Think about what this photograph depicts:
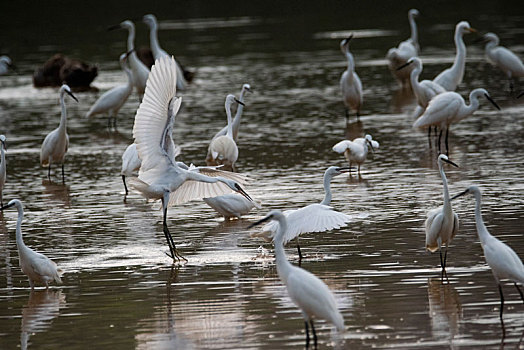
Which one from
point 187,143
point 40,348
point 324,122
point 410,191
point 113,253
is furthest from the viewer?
point 324,122

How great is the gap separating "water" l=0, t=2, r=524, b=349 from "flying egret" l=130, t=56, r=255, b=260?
528mm

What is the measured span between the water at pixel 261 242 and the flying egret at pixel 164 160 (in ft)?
1.73

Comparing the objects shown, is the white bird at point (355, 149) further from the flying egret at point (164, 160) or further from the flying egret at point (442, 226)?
the flying egret at point (442, 226)

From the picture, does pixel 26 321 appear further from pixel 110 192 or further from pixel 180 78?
pixel 180 78

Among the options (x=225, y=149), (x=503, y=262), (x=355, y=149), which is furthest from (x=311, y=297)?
(x=225, y=149)

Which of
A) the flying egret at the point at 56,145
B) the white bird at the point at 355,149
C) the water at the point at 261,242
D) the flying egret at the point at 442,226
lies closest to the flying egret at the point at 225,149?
the water at the point at 261,242

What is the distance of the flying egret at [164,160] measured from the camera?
1005 cm

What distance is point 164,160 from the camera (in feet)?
34.7

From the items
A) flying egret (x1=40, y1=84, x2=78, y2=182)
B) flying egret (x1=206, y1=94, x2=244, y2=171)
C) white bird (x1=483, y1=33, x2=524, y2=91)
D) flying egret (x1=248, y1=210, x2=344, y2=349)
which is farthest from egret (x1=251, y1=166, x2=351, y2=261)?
white bird (x1=483, y1=33, x2=524, y2=91)

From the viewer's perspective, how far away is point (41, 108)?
23141 mm

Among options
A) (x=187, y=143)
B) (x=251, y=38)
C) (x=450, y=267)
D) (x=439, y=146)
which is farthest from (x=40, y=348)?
(x=251, y=38)

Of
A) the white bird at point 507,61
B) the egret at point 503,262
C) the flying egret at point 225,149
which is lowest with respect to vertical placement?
the white bird at point 507,61

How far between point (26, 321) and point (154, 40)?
55.2 feet

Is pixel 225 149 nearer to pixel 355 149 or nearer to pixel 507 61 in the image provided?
pixel 355 149
